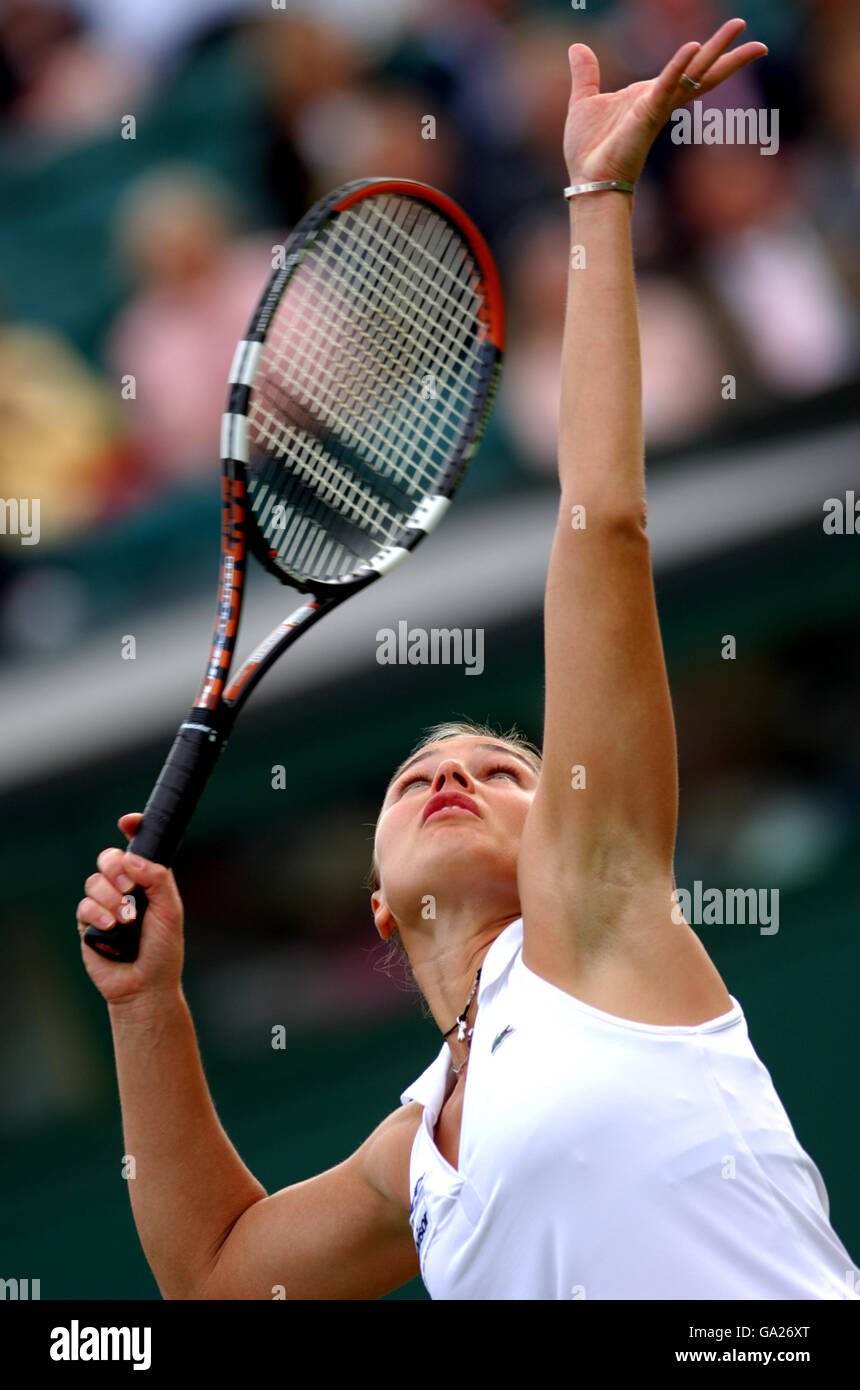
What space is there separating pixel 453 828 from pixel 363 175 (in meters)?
3.06

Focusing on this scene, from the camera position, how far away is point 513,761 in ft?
8.67

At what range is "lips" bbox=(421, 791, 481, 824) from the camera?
2.46 metres

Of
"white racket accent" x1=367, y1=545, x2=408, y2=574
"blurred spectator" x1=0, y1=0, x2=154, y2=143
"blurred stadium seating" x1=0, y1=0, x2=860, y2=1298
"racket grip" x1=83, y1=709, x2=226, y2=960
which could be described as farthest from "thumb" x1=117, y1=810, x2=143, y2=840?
"blurred spectator" x1=0, y1=0, x2=154, y2=143

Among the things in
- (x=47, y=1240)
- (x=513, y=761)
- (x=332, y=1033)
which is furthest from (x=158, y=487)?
(x=513, y=761)

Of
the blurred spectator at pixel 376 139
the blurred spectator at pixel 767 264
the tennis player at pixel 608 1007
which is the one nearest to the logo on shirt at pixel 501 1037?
the tennis player at pixel 608 1007

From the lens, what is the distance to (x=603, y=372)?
6.83ft

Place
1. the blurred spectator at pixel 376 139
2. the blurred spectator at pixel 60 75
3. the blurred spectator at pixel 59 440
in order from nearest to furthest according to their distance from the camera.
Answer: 1. the blurred spectator at pixel 59 440
2. the blurred spectator at pixel 376 139
3. the blurred spectator at pixel 60 75

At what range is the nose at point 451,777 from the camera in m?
2.50

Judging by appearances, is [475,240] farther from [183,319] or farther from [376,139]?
[376,139]

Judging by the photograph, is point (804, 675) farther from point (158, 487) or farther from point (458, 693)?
point (158, 487)

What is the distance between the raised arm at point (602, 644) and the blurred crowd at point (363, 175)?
263cm

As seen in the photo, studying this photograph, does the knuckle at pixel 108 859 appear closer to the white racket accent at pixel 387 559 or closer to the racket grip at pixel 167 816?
the racket grip at pixel 167 816

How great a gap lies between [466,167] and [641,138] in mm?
3085
